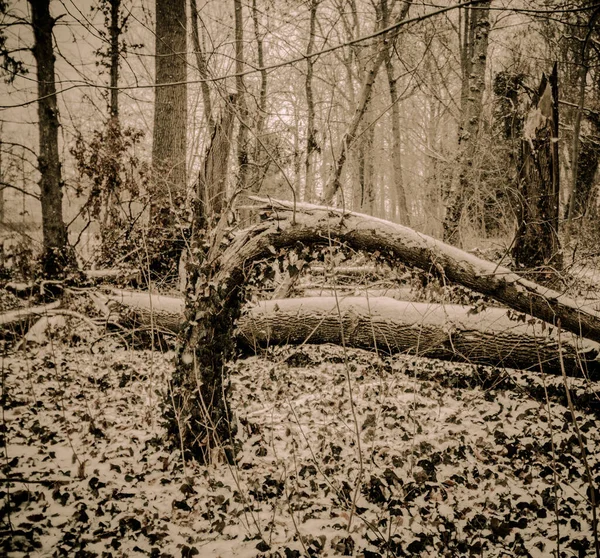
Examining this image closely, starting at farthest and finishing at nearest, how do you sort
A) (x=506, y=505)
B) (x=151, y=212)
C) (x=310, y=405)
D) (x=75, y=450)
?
1. (x=151, y=212)
2. (x=310, y=405)
3. (x=75, y=450)
4. (x=506, y=505)

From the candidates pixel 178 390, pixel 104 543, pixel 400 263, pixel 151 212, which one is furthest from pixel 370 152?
pixel 104 543

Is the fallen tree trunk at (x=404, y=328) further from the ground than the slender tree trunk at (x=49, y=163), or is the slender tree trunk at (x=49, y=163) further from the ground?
the slender tree trunk at (x=49, y=163)

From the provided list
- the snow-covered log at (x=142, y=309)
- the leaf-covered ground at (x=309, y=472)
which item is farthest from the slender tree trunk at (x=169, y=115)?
the leaf-covered ground at (x=309, y=472)

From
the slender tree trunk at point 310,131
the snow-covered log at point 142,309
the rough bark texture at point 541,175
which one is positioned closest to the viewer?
the slender tree trunk at point 310,131

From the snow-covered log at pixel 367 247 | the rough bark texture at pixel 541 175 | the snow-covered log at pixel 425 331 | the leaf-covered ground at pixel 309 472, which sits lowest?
the leaf-covered ground at pixel 309 472

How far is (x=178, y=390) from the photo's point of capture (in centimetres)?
271

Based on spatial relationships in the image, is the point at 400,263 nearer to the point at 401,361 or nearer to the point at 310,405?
the point at 310,405

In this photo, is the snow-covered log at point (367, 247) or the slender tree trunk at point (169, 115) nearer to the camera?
the snow-covered log at point (367, 247)

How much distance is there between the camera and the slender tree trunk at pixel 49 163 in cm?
521

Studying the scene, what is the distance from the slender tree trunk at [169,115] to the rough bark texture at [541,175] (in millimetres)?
5181

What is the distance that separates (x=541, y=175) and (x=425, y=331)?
2.88 metres

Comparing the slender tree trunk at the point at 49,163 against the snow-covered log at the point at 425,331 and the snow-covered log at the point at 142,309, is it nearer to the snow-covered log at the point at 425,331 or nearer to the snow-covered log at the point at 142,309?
the snow-covered log at the point at 142,309

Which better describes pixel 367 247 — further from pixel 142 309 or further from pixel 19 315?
pixel 19 315

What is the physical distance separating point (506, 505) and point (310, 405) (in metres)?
1.74
